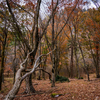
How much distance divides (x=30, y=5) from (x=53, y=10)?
197cm

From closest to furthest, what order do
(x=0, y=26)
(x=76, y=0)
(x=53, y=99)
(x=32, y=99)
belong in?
(x=53, y=99)
(x=32, y=99)
(x=76, y=0)
(x=0, y=26)

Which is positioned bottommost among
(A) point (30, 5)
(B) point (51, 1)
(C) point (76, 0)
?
(A) point (30, 5)

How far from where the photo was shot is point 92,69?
23891 mm

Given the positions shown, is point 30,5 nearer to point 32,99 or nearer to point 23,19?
point 23,19

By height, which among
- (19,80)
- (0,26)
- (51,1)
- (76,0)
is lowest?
(19,80)

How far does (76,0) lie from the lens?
312 inches

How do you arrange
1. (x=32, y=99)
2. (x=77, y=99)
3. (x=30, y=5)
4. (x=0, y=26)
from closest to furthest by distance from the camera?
(x=77, y=99)
(x=32, y=99)
(x=30, y=5)
(x=0, y=26)

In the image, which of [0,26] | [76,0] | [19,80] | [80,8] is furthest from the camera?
[80,8]

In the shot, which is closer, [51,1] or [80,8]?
[51,1]

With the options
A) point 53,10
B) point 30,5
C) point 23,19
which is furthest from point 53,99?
point 23,19

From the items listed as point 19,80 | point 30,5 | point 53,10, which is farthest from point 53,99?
point 30,5

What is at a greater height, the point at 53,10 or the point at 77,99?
the point at 53,10

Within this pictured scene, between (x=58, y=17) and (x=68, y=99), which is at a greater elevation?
(x=58, y=17)

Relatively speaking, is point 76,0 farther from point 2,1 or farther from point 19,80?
point 19,80
